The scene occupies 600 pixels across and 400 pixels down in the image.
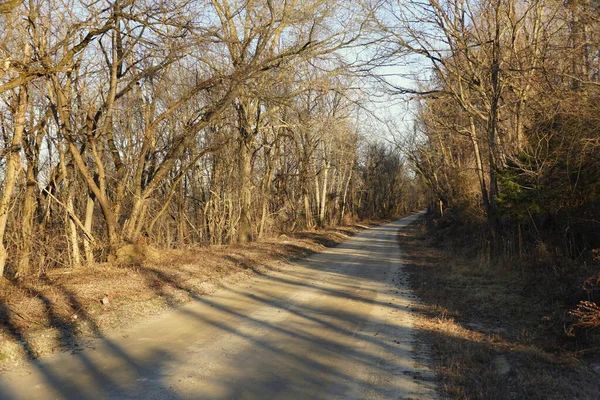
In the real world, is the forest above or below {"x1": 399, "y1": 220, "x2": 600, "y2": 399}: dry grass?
above

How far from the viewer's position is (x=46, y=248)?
12758mm

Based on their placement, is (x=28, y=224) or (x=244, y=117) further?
(x=244, y=117)

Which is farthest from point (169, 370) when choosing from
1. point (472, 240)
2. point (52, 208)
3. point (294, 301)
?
point (472, 240)

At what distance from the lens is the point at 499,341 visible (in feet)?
22.6

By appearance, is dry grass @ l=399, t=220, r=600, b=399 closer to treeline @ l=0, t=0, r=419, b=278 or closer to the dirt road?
the dirt road

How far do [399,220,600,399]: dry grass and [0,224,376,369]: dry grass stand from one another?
16.0 feet

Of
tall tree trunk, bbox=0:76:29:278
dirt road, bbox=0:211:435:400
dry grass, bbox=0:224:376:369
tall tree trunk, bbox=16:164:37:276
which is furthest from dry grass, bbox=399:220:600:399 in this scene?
tall tree trunk, bbox=16:164:37:276

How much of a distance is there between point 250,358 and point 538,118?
9751 mm

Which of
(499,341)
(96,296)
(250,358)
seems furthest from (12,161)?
(499,341)

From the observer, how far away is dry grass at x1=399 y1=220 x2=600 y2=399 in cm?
500

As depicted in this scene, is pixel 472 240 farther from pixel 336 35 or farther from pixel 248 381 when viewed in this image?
pixel 248 381

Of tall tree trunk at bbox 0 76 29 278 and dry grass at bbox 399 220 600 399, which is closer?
dry grass at bbox 399 220 600 399

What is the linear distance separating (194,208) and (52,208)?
44.5ft

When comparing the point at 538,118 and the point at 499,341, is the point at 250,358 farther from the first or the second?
the point at 538,118
